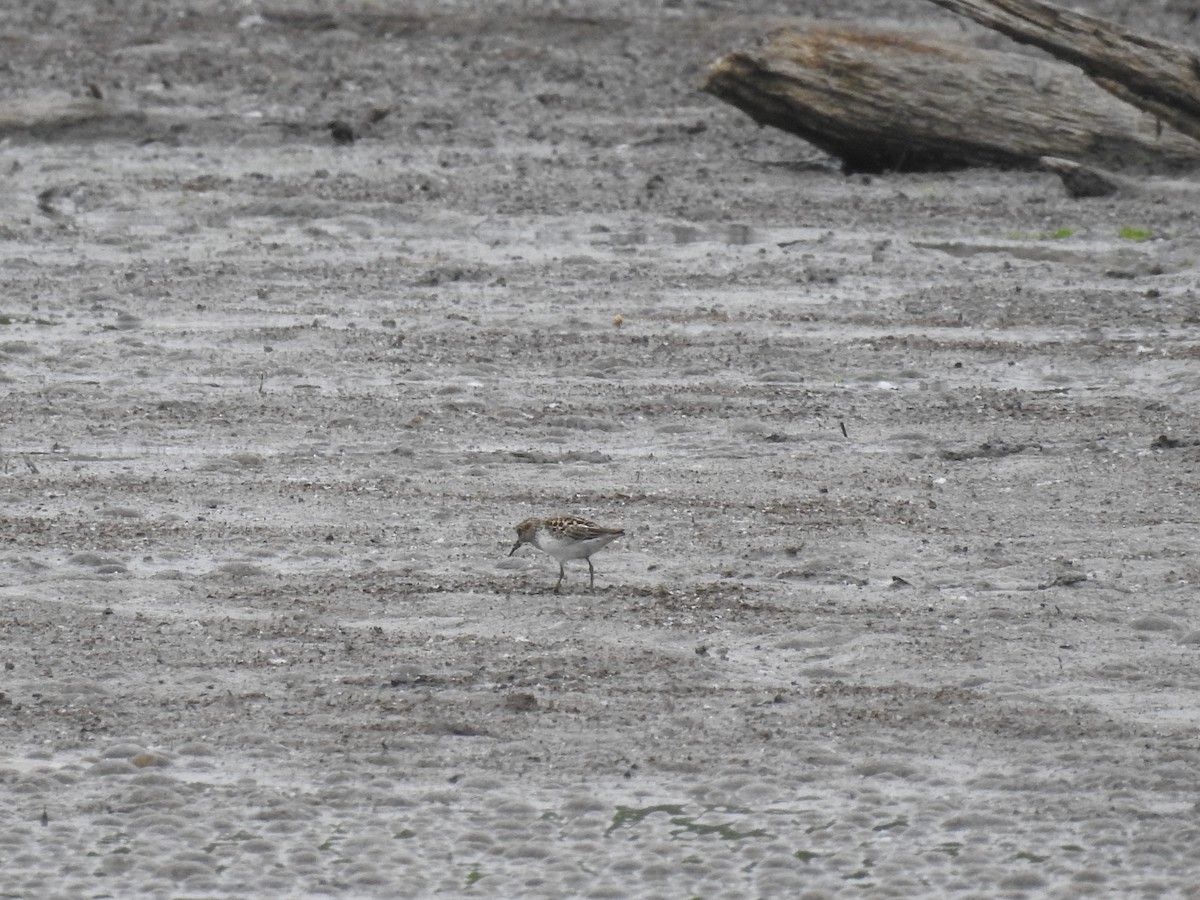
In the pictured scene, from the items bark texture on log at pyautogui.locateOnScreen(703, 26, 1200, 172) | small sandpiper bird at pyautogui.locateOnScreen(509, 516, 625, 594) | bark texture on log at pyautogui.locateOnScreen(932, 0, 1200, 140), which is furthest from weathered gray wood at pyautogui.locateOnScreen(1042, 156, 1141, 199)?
small sandpiper bird at pyautogui.locateOnScreen(509, 516, 625, 594)

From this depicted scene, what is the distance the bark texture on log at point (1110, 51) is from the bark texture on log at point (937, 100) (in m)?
2.38

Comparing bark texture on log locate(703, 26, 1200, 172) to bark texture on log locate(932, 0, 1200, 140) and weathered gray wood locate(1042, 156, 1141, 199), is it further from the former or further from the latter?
bark texture on log locate(932, 0, 1200, 140)

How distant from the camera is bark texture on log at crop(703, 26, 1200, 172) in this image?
43.8ft

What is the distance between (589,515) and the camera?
7.77 metres

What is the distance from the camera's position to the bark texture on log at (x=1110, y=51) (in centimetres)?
1079

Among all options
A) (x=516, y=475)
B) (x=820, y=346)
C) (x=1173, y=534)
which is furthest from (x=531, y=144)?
(x=1173, y=534)

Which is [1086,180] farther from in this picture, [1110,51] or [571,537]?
[571,537]

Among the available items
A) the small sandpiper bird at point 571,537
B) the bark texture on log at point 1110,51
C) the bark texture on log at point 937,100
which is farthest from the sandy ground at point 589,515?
the bark texture on log at point 1110,51

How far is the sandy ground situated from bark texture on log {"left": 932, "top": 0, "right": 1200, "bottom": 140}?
41.9 inches

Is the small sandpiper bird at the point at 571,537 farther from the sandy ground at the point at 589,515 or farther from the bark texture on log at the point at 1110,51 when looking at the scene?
the bark texture on log at the point at 1110,51

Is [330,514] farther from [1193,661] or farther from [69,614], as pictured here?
[1193,661]

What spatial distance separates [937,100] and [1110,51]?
261 cm

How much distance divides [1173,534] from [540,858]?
128 inches

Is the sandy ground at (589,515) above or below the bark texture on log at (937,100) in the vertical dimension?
below
